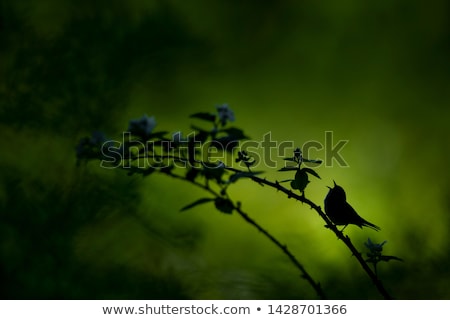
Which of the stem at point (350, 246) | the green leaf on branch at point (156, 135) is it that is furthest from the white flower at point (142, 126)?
the stem at point (350, 246)

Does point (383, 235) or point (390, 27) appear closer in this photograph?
point (383, 235)

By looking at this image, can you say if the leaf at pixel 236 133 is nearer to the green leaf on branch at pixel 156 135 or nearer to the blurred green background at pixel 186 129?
the green leaf on branch at pixel 156 135

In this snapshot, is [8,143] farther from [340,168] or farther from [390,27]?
[390,27]

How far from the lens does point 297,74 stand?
1820 millimetres

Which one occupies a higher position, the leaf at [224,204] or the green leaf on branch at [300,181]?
the green leaf on branch at [300,181]

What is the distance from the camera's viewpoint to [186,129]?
1.58 meters

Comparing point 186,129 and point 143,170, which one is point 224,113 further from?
point 186,129

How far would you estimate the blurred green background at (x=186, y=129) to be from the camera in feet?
3.03

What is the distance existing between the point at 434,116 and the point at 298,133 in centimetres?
46

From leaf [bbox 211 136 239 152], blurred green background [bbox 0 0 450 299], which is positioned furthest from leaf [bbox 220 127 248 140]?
blurred green background [bbox 0 0 450 299]

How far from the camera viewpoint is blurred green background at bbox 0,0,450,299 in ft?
3.03

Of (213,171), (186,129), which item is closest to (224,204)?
(213,171)

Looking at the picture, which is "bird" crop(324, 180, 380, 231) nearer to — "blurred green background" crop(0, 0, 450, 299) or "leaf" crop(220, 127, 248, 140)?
"leaf" crop(220, 127, 248, 140)
